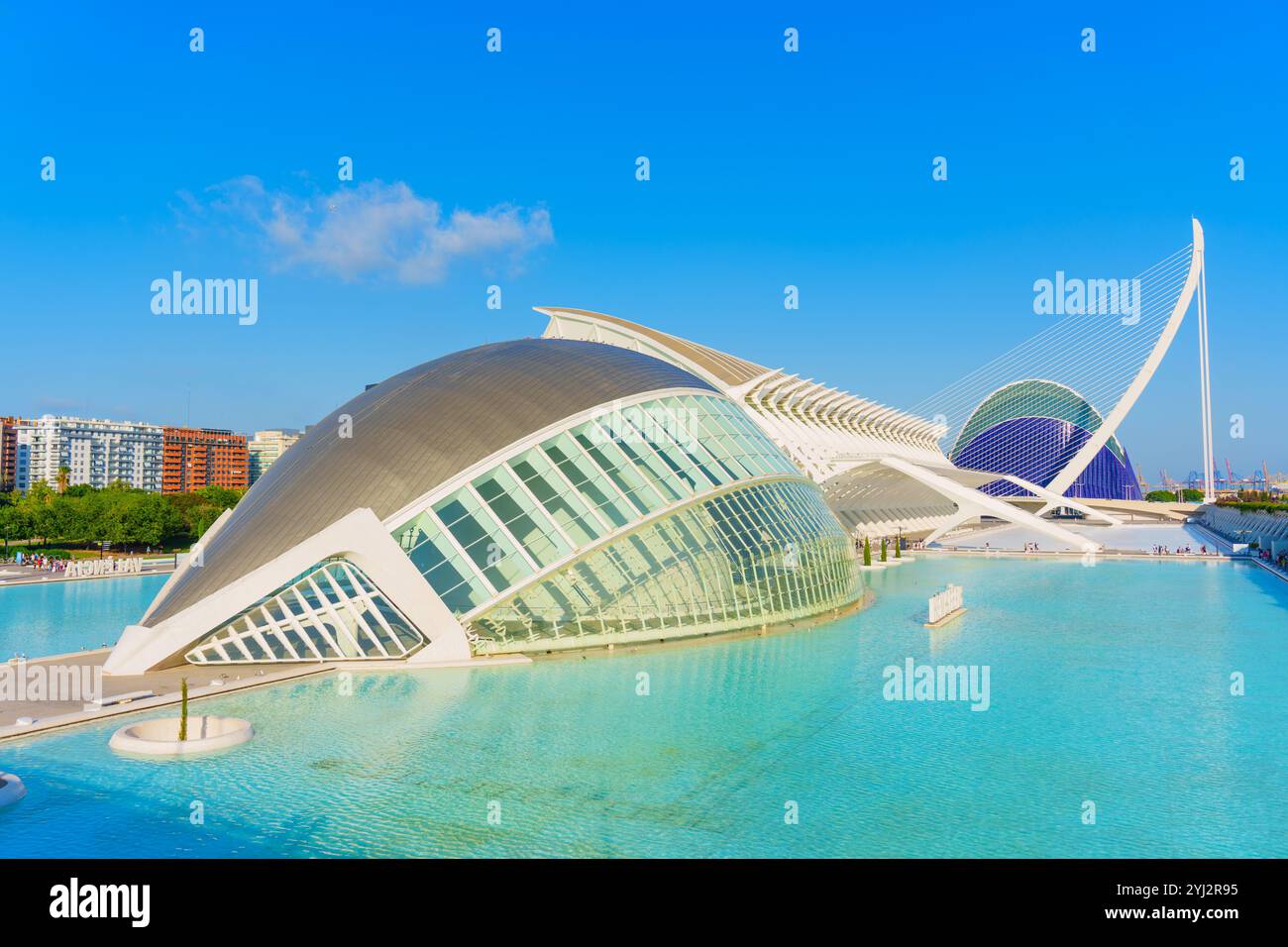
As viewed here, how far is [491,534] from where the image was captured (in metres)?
21.1

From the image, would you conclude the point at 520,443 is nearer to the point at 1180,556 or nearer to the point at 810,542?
the point at 810,542

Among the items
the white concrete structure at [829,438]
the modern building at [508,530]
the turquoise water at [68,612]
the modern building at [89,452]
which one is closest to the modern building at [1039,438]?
the white concrete structure at [829,438]

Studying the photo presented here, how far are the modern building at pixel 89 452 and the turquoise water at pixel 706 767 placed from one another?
558 ft

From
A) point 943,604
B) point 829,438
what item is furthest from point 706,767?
point 829,438

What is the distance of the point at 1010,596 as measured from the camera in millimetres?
34875

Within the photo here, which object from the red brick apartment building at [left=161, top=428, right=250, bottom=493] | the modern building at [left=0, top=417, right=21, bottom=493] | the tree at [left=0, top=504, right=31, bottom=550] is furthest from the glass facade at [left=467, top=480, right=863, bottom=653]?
the modern building at [left=0, top=417, right=21, bottom=493]

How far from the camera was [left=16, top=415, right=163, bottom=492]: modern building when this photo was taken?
165500 mm

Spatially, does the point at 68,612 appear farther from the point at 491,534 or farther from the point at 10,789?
the point at 10,789

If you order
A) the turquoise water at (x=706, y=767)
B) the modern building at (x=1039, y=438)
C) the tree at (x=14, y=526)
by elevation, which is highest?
the modern building at (x=1039, y=438)

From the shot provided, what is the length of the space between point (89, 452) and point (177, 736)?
180731 millimetres

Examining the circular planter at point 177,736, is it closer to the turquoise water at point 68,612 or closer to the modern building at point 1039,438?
the turquoise water at point 68,612

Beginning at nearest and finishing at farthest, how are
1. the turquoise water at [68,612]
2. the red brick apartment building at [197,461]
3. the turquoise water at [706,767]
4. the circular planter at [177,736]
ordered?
the turquoise water at [706,767]
the circular planter at [177,736]
the turquoise water at [68,612]
the red brick apartment building at [197,461]

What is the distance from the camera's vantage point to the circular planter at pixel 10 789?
1087cm

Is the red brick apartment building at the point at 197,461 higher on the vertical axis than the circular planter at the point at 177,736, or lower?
higher
